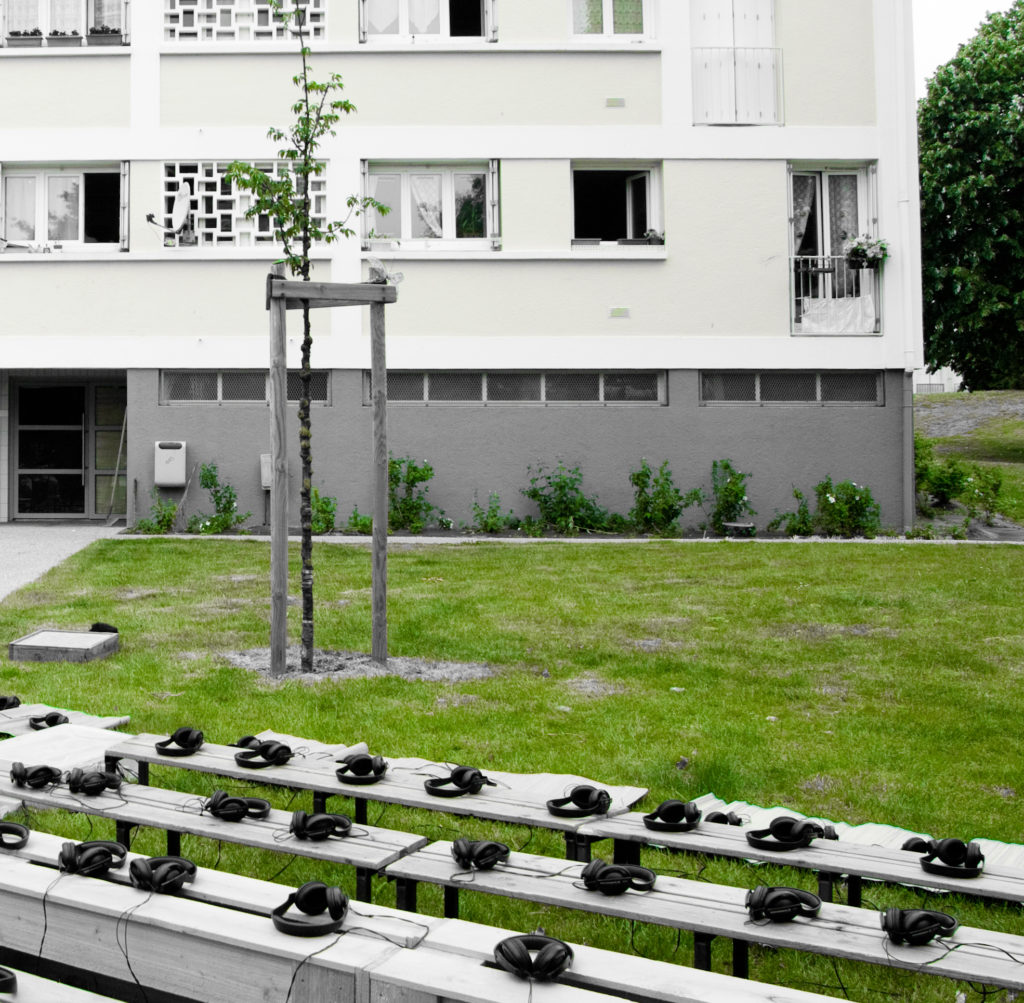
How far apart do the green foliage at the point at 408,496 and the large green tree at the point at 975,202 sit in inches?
639

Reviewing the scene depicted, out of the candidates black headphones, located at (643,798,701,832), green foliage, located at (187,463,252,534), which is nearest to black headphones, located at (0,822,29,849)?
black headphones, located at (643,798,701,832)

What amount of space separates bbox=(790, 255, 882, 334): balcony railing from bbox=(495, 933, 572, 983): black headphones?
16.6m

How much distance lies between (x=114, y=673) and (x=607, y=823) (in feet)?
16.0

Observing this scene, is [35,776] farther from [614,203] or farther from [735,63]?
[735,63]

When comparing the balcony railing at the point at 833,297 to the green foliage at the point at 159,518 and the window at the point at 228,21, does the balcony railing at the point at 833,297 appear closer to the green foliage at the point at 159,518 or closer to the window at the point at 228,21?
the window at the point at 228,21

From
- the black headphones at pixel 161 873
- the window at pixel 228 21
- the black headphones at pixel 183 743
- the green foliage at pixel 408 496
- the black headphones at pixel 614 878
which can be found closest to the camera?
the black headphones at pixel 161 873

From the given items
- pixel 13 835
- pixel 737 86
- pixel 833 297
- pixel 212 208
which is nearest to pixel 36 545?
pixel 212 208

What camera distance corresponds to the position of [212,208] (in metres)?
18.5

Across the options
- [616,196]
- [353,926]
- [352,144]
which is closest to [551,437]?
[616,196]

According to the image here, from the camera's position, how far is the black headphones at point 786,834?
12.4 ft

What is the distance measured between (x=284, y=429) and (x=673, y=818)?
4.88 metres

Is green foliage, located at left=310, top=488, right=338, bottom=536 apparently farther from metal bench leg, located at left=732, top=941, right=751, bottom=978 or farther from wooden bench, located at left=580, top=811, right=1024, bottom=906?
metal bench leg, located at left=732, top=941, right=751, bottom=978

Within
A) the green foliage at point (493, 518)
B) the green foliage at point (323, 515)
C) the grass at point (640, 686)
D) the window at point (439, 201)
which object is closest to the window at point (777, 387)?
the green foliage at point (493, 518)

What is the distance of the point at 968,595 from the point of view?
11.7m
